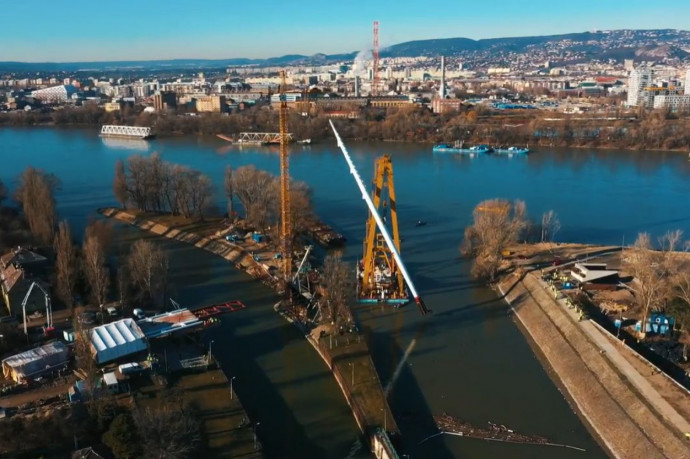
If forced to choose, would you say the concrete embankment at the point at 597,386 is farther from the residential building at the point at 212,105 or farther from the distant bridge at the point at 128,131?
the residential building at the point at 212,105

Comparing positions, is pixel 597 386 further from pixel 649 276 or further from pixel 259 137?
pixel 259 137

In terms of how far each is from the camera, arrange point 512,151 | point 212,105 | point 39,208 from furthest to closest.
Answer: point 212,105, point 512,151, point 39,208

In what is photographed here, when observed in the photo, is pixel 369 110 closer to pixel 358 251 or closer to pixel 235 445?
pixel 358 251

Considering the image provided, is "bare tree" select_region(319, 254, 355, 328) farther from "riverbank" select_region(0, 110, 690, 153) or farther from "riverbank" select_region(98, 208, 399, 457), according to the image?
"riverbank" select_region(0, 110, 690, 153)

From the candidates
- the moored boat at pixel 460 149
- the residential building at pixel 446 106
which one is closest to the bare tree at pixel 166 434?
the moored boat at pixel 460 149

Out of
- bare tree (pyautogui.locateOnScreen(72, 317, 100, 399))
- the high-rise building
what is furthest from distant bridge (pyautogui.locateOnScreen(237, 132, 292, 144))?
the high-rise building

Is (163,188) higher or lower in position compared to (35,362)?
higher

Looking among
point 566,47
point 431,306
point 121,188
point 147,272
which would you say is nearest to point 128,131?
point 121,188
